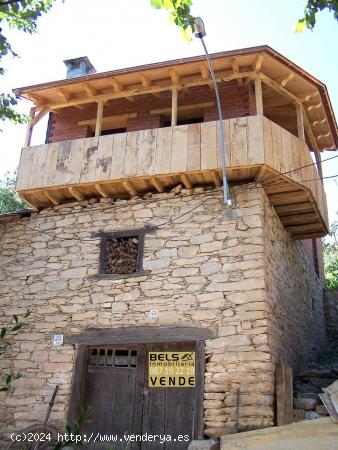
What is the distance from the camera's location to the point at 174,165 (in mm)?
7602

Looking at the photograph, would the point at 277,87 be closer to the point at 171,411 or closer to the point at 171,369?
the point at 171,369

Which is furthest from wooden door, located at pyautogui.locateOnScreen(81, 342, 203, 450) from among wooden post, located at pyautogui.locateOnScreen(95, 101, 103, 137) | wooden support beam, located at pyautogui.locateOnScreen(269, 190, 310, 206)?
wooden post, located at pyautogui.locateOnScreen(95, 101, 103, 137)

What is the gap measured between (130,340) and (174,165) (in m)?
2.98

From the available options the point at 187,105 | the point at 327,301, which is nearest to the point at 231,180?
the point at 187,105

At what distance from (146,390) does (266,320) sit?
2267 mm

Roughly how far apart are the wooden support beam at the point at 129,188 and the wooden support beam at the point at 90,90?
2128 mm

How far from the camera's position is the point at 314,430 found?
584cm

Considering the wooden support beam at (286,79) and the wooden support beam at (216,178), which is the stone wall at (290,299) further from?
the wooden support beam at (286,79)

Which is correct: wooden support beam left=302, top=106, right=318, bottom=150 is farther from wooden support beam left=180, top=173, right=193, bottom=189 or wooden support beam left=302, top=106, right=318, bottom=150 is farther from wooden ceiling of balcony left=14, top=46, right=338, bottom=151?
wooden support beam left=180, top=173, right=193, bottom=189

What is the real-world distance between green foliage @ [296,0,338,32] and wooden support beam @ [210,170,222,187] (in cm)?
364

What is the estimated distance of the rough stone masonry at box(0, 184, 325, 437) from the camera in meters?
6.58

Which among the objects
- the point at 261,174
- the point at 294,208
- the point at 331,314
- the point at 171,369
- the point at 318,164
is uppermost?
the point at 318,164

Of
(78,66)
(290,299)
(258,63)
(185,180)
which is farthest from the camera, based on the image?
(78,66)

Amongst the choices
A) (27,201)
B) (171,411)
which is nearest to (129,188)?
(27,201)
